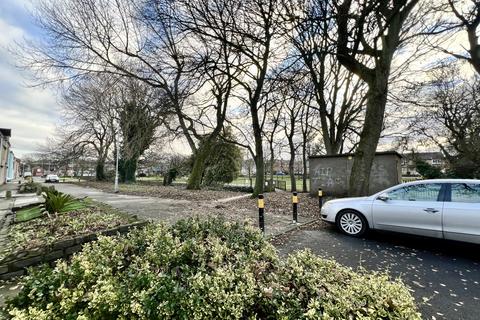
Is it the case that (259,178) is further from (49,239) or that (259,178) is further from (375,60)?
(49,239)

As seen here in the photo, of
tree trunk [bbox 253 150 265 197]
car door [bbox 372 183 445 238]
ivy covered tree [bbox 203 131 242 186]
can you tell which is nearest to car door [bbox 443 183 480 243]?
car door [bbox 372 183 445 238]

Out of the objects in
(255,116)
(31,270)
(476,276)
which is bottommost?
(476,276)

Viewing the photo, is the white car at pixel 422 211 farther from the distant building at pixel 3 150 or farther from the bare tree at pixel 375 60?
the distant building at pixel 3 150

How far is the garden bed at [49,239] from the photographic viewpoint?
11.9 ft

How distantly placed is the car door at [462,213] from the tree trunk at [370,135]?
3327 millimetres

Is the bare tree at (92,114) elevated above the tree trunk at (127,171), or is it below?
above

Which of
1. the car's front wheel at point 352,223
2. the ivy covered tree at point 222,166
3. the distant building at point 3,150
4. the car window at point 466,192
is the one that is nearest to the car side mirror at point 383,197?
the car's front wheel at point 352,223

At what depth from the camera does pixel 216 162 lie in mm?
24281

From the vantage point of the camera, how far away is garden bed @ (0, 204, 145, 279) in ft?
11.9

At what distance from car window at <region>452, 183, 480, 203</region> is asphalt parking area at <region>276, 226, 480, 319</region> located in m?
0.85

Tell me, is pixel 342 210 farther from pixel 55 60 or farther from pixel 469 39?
pixel 55 60

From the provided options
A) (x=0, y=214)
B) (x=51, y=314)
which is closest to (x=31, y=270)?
(x=51, y=314)

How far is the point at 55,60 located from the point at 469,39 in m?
17.6

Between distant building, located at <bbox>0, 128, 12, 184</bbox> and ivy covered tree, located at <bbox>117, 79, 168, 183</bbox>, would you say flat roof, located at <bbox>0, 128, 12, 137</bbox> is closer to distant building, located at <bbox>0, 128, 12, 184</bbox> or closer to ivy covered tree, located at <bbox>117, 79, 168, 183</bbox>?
distant building, located at <bbox>0, 128, 12, 184</bbox>
